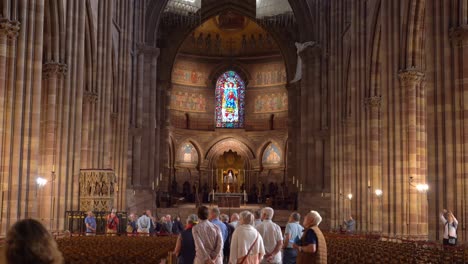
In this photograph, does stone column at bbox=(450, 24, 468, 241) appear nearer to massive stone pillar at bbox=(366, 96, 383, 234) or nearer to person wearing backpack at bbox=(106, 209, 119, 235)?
massive stone pillar at bbox=(366, 96, 383, 234)

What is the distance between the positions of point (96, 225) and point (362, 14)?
19.7 metres

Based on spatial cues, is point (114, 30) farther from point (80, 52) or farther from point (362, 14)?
point (362, 14)

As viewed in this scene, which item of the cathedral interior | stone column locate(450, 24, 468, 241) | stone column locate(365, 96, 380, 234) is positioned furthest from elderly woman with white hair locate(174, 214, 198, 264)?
stone column locate(365, 96, 380, 234)

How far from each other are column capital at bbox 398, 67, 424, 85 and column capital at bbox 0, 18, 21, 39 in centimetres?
1728

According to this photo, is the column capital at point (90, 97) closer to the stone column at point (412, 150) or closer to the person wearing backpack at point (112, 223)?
the person wearing backpack at point (112, 223)

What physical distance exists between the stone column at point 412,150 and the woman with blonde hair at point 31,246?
2847 centimetres

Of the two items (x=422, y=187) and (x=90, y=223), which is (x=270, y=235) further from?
(x=422, y=187)

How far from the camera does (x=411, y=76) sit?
3169cm

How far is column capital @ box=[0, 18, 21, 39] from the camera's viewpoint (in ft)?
76.8

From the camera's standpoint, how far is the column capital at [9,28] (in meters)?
23.4

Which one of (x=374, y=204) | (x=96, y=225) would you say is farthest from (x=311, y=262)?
(x=374, y=204)

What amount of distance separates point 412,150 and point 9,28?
18354 mm

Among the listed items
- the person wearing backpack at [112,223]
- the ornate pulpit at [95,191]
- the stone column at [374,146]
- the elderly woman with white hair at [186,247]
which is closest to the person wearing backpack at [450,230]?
the elderly woman with white hair at [186,247]

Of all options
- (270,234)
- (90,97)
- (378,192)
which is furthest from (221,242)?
(90,97)
